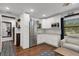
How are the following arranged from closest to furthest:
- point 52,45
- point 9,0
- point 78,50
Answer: point 9,0, point 78,50, point 52,45

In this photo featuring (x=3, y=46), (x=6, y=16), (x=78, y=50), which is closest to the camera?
(x=78, y=50)

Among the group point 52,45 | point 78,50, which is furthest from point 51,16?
point 78,50

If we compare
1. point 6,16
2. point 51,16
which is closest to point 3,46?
point 6,16

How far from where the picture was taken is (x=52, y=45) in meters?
1.50

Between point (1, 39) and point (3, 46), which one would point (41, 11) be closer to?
point (1, 39)

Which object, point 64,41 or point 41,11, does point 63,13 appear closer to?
point 41,11

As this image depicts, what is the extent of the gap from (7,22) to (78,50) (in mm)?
1423

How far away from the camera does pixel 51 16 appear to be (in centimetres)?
134

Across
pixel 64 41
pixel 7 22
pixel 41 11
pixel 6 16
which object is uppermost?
pixel 41 11

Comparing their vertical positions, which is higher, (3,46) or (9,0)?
(9,0)

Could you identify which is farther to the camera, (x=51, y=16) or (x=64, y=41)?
(x=51, y=16)

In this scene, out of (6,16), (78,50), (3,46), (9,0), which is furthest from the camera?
(3,46)

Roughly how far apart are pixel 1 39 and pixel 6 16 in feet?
1.56

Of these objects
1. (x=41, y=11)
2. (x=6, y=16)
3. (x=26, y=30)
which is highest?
(x=41, y=11)
